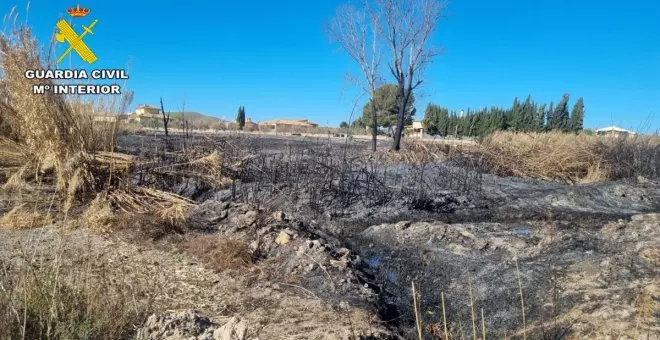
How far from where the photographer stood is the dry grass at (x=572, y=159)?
491 inches

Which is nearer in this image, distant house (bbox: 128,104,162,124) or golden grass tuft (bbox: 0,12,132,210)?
golden grass tuft (bbox: 0,12,132,210)

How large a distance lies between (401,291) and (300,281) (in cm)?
81

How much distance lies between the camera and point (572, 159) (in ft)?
41.7

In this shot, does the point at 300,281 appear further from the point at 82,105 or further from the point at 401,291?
the point at 82,105

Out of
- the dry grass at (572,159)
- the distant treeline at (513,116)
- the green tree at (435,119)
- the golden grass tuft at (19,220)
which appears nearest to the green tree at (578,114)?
the distant treeline at (513,116)

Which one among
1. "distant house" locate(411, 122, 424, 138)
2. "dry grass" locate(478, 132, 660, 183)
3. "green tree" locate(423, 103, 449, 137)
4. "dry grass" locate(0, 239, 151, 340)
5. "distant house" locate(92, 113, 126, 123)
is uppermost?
"green tree" locate(423, 103, 449, 137)

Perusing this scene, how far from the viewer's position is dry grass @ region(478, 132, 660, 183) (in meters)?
12.5

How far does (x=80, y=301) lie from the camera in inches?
82.0

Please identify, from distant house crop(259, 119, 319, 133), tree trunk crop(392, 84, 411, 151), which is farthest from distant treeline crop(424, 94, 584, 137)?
tree trunk crop(392, 84, 411, 151)

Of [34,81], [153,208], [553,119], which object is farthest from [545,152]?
[553,119]

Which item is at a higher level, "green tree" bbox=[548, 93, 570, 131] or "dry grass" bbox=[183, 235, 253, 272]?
"green tree" bbox=[548, 93, 570, 131]

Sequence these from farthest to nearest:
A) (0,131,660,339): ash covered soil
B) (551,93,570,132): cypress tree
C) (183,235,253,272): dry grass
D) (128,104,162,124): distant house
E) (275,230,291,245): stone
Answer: (551,93,570,132): cypress tree, (128,104,162,124): distant house, (275,230,291,245): stone, (183,235,253,272): dry grass, (0,131,660,339): ash covered soil

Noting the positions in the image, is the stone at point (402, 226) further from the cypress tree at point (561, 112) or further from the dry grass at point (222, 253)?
the cypress tree at point (561, 112)

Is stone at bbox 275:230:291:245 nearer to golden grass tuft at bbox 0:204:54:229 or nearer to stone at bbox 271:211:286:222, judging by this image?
stone at bbox 271:211:286:222
